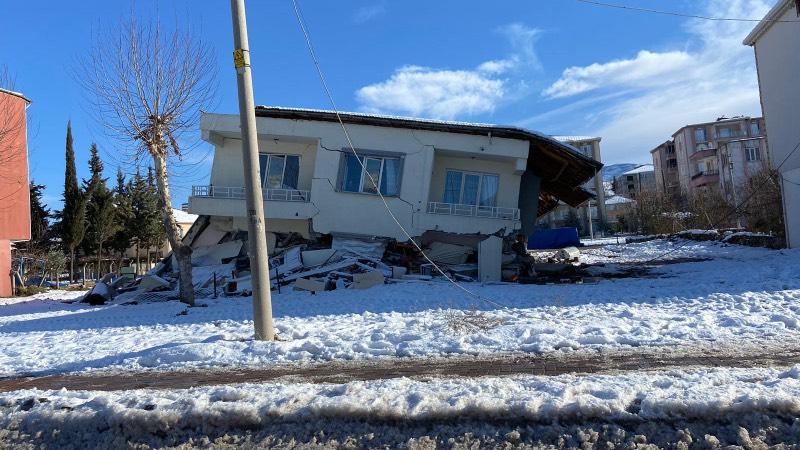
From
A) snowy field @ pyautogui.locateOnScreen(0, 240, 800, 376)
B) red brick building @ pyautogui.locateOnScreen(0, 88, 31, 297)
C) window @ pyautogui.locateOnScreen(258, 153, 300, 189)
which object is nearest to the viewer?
snowy field @ pyautogui.locateOnScreen(0, 240, 800, 376)

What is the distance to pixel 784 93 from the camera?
21.6 m

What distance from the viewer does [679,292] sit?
38.0 ft

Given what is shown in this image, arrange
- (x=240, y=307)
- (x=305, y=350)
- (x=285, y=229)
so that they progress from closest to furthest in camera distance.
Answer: (x=305, y=350) < (x=240, y=307) < (x=285, y=229)

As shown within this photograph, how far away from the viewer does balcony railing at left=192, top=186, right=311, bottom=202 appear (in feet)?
62.7

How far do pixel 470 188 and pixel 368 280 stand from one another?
5.74 meters

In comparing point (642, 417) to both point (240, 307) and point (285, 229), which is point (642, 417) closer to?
point (240, 307)

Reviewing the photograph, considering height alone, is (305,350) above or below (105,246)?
below

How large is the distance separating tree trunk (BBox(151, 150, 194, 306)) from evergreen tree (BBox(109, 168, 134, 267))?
27.1m

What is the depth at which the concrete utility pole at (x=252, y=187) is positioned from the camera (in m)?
8.42

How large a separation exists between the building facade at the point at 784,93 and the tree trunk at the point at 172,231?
20.4 m

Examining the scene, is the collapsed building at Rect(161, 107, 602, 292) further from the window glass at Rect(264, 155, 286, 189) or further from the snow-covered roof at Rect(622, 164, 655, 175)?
the snow-covered roof at Rect(622, 164, 655, 175)

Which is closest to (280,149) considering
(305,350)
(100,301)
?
(100,301)

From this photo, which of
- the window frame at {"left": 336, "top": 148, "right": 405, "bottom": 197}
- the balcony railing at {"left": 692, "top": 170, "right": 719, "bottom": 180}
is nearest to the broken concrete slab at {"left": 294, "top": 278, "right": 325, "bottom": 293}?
the window frame at {"left": 336, "top": 148, "right": 405, "bottom": 197}

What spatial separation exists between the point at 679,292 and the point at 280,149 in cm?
1298
